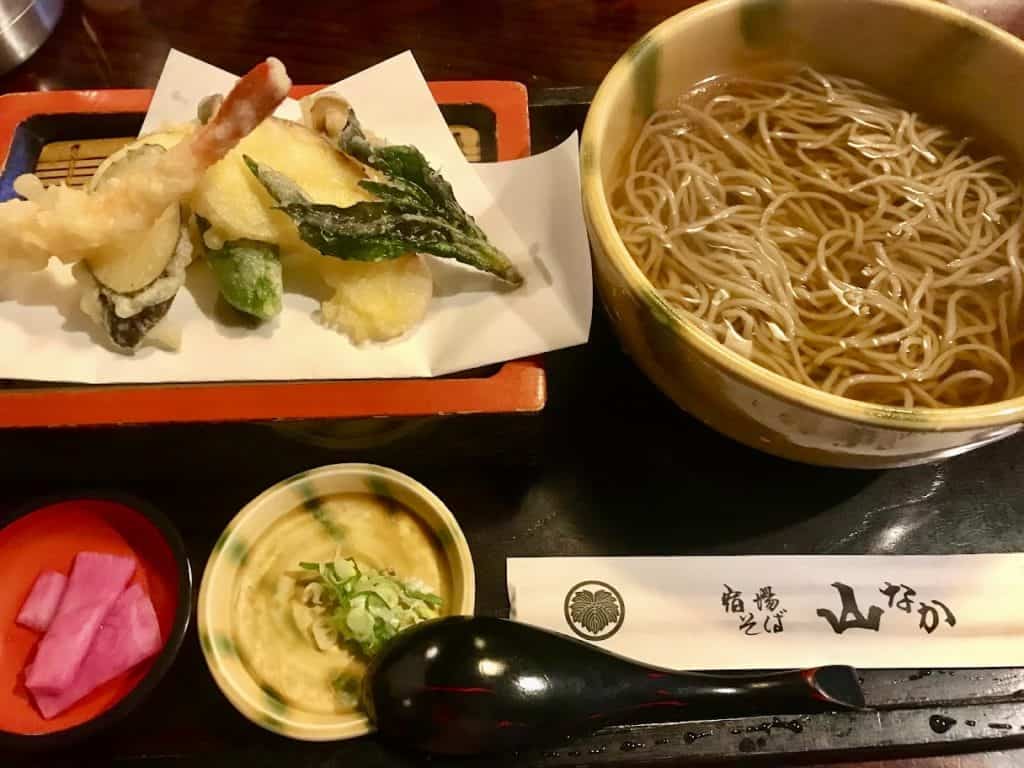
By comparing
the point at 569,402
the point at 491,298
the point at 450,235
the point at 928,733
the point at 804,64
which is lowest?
the point at 928,733

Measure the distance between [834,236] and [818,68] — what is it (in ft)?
1.05

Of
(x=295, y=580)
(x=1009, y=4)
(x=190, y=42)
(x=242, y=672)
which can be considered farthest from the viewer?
(x=1009, y=4)

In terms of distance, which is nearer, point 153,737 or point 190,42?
point 153,737

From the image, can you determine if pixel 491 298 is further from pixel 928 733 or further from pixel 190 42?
pixel 190 42

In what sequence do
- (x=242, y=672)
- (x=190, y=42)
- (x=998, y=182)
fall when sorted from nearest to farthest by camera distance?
1. (x=242, y=672)
2. (x=998, y=182)
3. (x=190, y=42)

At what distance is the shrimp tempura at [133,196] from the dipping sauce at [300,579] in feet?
1.64

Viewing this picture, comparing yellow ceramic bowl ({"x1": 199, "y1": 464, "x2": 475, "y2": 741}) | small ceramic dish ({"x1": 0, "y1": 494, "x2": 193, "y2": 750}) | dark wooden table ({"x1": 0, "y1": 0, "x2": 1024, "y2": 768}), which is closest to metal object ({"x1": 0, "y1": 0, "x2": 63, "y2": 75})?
dark wooden table ({"x1": 0, "y1": 0, "x2": 1024, "y2": 768})

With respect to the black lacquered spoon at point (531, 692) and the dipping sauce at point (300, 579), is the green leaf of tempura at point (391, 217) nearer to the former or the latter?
the dipping sauce at point (300, 579)

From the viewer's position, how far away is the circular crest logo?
1.10 metres

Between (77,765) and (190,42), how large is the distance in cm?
158

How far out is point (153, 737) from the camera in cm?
106

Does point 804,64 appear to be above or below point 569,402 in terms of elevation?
above

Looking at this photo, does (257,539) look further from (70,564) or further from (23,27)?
(23,27)

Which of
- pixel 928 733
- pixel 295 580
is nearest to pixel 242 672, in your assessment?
pixel 295 580
